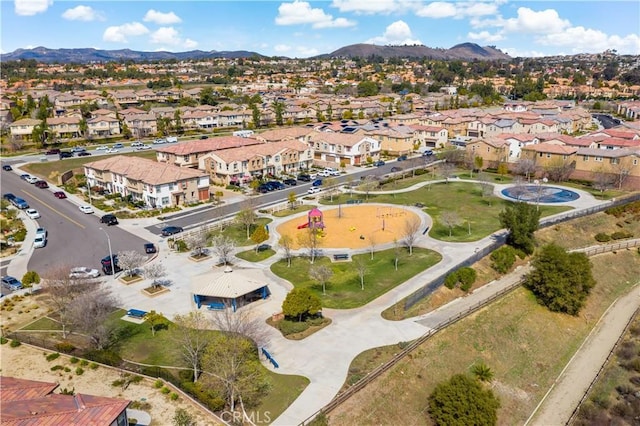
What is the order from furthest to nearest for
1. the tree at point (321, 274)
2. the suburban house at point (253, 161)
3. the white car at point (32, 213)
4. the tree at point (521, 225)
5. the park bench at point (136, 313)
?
the suburban house at point (253, 161)
the white car at point (32, 213)
the tree at point (521, 225)
the tree at point (321, 274)
the park bench at point (136, 313)

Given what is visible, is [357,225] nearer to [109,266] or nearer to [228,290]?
[228,290]

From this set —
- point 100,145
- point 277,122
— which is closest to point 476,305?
point 100,145

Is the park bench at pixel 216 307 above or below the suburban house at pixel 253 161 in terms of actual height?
Result: below

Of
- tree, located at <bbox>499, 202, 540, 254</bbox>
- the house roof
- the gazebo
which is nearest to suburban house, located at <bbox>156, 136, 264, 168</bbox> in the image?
the house roof

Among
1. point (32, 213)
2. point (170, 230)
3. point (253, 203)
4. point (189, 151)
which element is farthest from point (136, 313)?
point (189, 151)

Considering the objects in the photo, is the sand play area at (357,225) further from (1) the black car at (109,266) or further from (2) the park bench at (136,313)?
(2) the park bench at (136,313)

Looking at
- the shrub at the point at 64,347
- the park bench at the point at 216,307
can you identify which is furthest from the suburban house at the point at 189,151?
the shrub at the point at 64,347

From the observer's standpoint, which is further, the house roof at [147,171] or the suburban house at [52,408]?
the house roof at [147,171]
